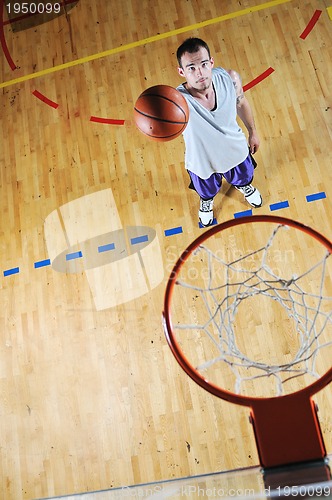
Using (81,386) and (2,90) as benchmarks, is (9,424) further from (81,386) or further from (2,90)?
(2,90)

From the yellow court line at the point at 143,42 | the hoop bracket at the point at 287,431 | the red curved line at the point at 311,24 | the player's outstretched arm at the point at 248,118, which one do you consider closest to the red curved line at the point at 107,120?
the yellow court line at the point at 143,42

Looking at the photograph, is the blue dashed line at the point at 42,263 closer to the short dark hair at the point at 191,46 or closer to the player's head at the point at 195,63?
the player's head at the point at 195,63

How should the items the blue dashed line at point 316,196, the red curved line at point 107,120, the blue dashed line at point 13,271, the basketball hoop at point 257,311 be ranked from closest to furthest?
1. the basketball hoop at point 257,311
2. the blue dashed line at point 316,196
3. the blue dashed line at point 13,271
4. the red curved line at point 107,120

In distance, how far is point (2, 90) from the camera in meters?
4.95

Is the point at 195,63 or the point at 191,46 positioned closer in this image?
the point at 195,63

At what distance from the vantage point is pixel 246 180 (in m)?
4.15

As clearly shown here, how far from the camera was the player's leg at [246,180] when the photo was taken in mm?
4125

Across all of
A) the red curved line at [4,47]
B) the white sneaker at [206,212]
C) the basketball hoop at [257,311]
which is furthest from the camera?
the red curved line at [4,47]

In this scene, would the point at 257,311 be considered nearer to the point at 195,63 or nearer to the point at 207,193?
the point at 207,193

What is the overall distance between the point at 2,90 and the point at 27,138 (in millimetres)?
555

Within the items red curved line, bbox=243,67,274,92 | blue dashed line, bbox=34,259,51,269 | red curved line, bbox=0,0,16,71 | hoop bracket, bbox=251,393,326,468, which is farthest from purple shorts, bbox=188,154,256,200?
red curved line, bbox=0,0,16,71

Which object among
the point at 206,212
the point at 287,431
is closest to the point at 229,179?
the point at 206,212

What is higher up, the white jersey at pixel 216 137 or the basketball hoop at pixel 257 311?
the white jersey at pixel 216 137

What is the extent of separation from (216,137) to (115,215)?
0.95 m
